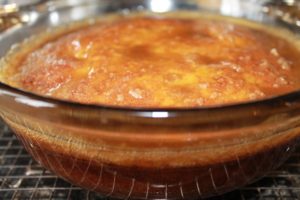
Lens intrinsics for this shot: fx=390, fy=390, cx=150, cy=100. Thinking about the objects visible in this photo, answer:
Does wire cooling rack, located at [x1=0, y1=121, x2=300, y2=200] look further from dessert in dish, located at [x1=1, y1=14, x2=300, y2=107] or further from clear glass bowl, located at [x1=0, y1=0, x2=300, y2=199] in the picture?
dessert in dish, located at [x1=1, y1=14, x2=300, y2=107]

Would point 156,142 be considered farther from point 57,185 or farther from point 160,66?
point 57,185

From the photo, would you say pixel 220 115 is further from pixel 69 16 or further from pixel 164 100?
pixel 69 16

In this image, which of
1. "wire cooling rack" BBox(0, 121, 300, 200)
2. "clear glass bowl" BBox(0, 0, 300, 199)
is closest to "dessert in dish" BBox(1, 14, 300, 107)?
"clear glass bowl" BBox(0, 0, 300, 199)

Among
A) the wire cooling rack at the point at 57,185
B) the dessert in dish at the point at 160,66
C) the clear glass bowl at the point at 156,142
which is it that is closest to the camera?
the clear glass bowl at the point at 156,142

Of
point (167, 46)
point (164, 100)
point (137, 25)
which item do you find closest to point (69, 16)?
point (137, 25)

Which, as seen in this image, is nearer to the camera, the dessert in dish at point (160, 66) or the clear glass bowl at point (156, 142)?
the clear glass bowl at point (156, 142)

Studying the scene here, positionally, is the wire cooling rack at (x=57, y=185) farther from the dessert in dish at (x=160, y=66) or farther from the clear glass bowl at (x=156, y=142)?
the dessert in dish at (x=160, y=66)

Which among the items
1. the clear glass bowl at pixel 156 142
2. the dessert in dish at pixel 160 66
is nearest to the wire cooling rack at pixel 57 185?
the clear glass bowl at pixel 156 142

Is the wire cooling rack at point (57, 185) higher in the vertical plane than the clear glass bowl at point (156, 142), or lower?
lower
